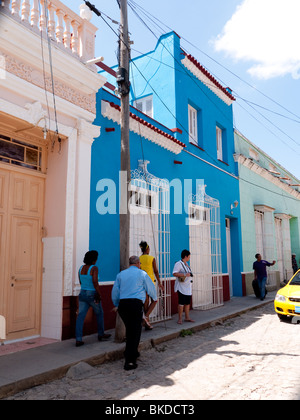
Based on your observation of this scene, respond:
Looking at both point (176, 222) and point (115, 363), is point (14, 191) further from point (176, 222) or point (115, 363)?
point (176, 222)

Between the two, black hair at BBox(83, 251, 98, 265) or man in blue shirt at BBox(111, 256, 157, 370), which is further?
black hair at BBox(83, 251, 98, 265)

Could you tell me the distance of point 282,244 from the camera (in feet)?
59.7

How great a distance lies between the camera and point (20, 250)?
604 cm

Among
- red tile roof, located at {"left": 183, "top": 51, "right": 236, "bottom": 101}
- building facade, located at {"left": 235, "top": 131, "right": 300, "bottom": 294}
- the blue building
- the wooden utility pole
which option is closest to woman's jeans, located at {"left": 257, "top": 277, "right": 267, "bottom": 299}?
the blue building

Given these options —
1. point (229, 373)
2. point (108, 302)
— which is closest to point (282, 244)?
point (108, 302)

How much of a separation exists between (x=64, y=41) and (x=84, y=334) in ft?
17.4

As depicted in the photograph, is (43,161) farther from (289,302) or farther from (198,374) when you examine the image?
(289,302)

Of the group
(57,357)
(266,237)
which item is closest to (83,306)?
(57,357)

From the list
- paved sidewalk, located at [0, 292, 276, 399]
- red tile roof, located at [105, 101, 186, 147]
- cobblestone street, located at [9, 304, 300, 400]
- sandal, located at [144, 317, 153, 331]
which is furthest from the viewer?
red tile roof, located at [105, 101, 186, 147]

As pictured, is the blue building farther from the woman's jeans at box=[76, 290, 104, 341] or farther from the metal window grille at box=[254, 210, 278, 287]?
the metal window grille at box=[254, 210, 278, 287]

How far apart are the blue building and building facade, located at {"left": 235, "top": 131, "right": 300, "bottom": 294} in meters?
0.77

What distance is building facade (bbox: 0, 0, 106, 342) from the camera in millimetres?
5570

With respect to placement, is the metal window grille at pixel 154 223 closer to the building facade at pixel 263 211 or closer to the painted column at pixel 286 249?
the building facade at pixel 263 211

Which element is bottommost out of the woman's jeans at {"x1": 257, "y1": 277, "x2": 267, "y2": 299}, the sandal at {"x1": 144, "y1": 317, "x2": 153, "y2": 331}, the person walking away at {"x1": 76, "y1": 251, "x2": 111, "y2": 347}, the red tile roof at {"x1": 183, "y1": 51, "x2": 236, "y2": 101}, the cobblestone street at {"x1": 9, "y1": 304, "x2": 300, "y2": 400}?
the cobblestone street at {"x1": 9, "y1": 304, "x2": 300, "y2": 400}
